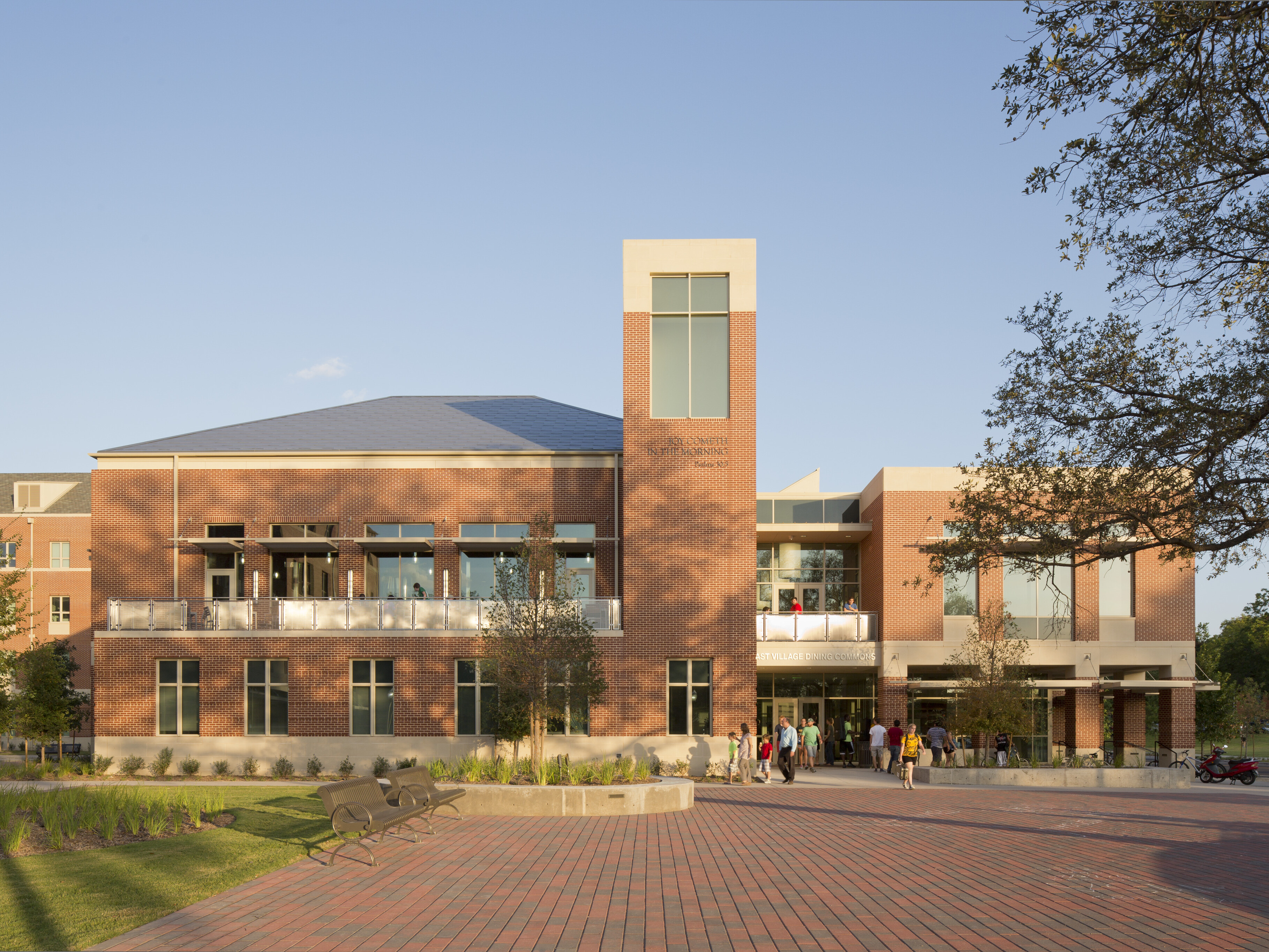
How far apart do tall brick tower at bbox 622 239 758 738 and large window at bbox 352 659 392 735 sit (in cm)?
654

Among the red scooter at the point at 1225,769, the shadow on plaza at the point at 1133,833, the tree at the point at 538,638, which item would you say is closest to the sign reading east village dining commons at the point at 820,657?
the shadow on plaza at the point at 1133,833

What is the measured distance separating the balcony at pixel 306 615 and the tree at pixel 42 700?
2.05 metres

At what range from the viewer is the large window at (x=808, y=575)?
37.6 metres

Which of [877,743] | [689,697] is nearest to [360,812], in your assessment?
[689,697]

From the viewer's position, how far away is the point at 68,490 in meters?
65.6

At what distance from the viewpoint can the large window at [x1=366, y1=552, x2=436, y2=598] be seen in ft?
104

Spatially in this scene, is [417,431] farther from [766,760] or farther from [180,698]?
[766,760]

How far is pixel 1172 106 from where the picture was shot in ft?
32.3

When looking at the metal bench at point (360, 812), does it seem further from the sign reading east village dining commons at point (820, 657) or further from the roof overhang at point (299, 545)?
the sign reading east village dining commons at point (820, 657)

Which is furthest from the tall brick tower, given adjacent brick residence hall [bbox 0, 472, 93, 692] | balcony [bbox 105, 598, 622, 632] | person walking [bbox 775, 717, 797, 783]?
adjacent brick residence hall [bbox 0, 472, 93, 692]

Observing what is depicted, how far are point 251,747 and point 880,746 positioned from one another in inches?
679

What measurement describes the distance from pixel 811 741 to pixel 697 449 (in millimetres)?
8615

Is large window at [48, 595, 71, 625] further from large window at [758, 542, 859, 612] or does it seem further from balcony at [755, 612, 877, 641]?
balcony at [755, 612, 877, 641]

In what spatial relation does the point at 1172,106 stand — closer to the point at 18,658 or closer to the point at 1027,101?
the point at 1027,101
